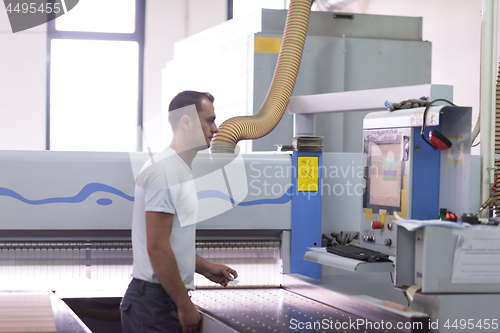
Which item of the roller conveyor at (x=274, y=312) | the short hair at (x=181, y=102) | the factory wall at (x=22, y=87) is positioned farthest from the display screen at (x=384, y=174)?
the factory wall at (x=22, y=87)

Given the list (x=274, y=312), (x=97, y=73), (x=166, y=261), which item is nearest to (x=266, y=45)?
(x=274, y=312)

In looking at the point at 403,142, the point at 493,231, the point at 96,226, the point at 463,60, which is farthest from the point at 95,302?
the point at 463,60

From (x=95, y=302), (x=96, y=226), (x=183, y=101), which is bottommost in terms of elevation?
(x=95, y=302)

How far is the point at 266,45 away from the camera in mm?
3195

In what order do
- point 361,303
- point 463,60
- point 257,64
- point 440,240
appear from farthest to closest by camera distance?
point 463,60, point 257,64, point 361,303, point 440,240

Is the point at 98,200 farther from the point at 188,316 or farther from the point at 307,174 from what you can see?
the point at 307,174

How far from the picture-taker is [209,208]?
2281 millimetres

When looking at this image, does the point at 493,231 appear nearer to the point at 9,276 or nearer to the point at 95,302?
the point at 95,302

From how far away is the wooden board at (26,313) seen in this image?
5.04ft

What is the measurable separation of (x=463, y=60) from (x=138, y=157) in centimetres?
277

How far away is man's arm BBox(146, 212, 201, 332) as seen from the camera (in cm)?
167

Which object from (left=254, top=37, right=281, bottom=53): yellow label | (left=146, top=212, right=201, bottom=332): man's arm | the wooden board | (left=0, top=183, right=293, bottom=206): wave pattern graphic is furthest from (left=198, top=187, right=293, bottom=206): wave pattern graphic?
(left=254, top=37, right=281, bottom=53): yellow label

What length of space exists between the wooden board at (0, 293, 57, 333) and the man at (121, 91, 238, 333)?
0.86 ft

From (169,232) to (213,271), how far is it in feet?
1.27
